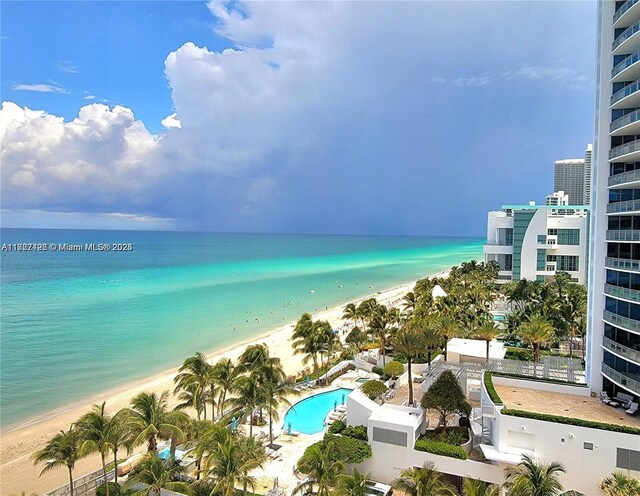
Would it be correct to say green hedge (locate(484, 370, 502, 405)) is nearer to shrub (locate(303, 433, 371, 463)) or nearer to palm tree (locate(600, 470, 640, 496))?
palm tree (locate(600, 470, 640, 496))

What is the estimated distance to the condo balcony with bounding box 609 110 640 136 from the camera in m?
20.2

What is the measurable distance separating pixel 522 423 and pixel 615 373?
22.0 feet

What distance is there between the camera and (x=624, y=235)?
20859mm

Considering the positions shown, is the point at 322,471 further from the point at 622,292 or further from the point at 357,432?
the point at 622,292

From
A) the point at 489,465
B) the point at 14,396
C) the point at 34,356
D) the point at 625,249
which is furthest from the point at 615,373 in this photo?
the point at 34,356

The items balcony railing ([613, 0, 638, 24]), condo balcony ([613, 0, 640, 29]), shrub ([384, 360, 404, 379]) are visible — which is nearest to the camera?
condo balcony ([613, 0, 640, 29])

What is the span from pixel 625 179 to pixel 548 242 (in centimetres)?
4557

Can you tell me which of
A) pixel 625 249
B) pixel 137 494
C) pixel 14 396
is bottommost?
pixel 14 396

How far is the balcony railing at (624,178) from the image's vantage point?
20.2 m

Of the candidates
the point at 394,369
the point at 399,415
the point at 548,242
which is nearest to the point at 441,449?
the point at 399,415

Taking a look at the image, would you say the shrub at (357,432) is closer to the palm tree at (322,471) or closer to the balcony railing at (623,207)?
the palm tree at (322,471)

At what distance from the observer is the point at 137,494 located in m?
17.0

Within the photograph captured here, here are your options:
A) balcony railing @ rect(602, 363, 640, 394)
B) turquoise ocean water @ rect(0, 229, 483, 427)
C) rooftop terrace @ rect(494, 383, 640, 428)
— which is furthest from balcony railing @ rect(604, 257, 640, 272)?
turquoise ocean water @ rect(0, 229, 483, 427)

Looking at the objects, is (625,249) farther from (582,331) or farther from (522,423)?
(582,331)
